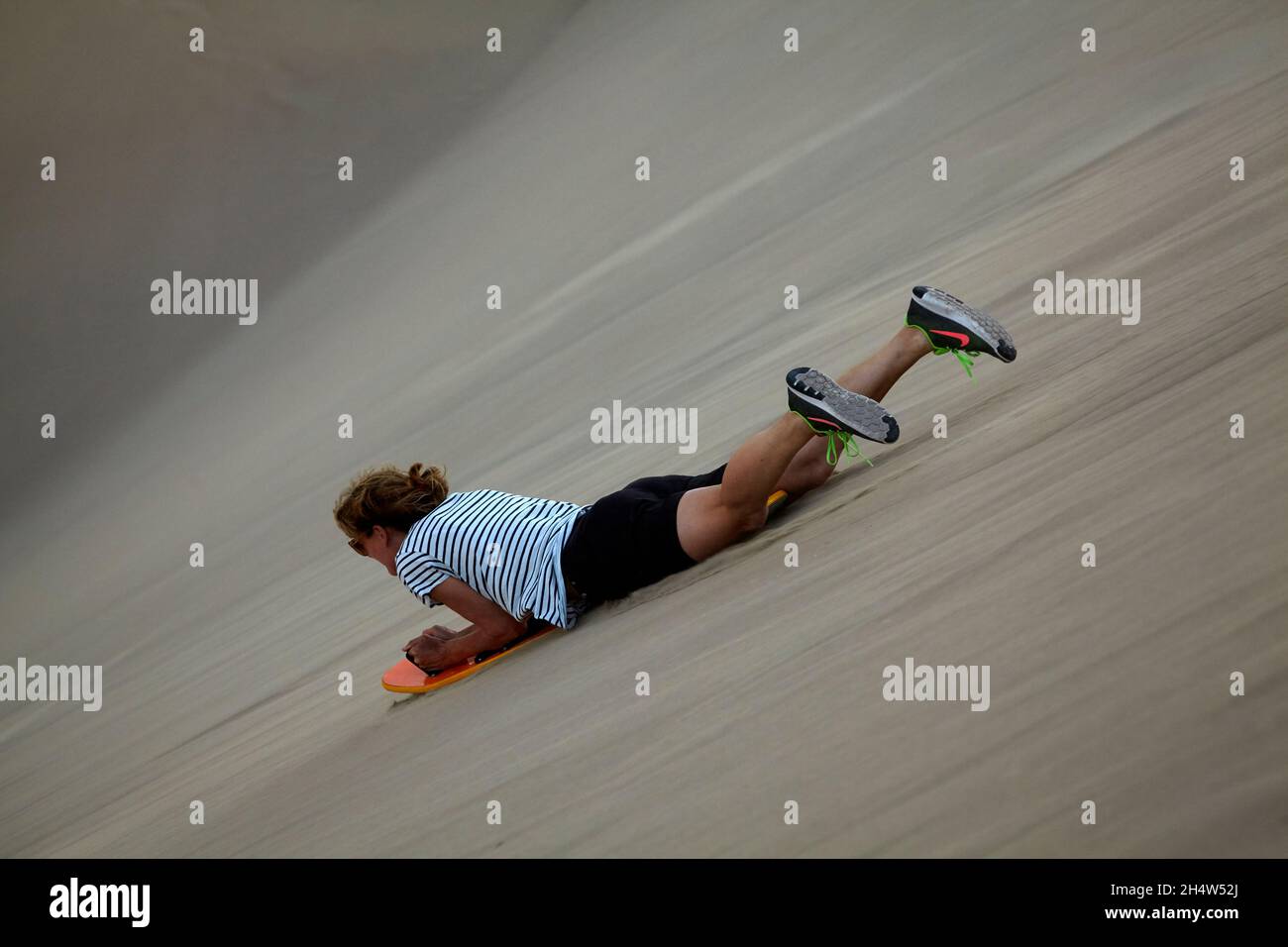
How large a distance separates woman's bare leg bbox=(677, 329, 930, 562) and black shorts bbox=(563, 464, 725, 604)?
0.05 m

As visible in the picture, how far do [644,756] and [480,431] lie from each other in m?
4.56

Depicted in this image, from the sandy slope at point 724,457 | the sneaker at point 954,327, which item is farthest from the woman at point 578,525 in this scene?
the sandy slope at point 724,457

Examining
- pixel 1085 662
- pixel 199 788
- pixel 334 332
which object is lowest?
pixel 199 788

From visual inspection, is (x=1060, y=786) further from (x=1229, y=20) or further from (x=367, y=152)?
(x=367, y=152)

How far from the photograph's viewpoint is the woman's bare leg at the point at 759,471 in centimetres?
301

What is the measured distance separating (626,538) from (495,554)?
0.34 meters

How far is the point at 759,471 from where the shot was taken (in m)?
3.07

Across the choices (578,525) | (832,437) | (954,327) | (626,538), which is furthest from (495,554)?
(954,327)

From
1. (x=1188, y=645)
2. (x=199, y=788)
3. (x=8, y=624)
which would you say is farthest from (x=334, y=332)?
(x=1188, y=645)

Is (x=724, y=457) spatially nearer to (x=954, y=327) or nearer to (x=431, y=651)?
(x=431, y=651)

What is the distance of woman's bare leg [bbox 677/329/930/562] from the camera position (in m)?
3.01

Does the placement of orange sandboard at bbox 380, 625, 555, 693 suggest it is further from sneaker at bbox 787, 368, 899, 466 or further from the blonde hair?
sneaker at bbox 787, 368, 899, 466

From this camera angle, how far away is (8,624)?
331 inches

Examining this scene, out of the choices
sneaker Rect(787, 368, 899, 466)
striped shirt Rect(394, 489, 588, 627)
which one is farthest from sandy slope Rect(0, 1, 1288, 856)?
sneaker Rect(787, 368, 899, 466)
